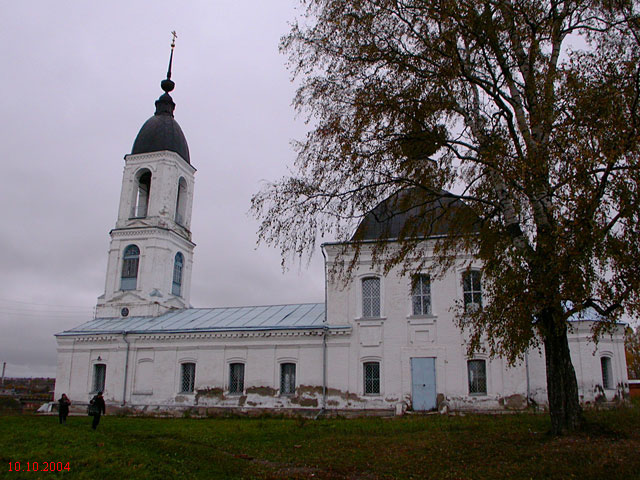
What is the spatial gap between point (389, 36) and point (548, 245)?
201 inches

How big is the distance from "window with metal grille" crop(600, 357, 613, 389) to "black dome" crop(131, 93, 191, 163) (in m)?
23.3

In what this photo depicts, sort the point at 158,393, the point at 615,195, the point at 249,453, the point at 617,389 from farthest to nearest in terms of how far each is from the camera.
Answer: the point at 158,393 < the point at 617,389 < the point at 249,453 < the point at 615,195

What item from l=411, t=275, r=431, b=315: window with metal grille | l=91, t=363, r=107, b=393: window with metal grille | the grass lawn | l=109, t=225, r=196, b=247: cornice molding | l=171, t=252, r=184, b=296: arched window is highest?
l=109, t=225, r=196, b=247: cornice molding

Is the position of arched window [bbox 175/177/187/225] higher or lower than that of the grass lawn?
higher

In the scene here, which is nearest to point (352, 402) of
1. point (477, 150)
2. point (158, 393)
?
point (158, 393)

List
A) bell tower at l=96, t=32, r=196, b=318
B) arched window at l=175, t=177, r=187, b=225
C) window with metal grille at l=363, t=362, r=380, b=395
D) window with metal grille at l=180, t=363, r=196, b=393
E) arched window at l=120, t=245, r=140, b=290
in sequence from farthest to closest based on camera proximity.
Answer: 1. arched window at l=175, t=177, r=187, b=225
2. arched window at l=120, t=245, r=140, b=290
3. bell tower at l=96, t=32, r=196, b=318
4. window with metal grille at l=180, t=363, r=196, b=393
5. window with metal grille at l=363, t=362, r=380, b=395

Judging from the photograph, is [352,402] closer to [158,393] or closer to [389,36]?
[158,393]

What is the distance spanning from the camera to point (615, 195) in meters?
8.41

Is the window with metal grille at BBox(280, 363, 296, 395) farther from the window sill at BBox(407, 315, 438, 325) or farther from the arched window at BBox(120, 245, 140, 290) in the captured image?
the arched window at BBox(120, 245, 140, 290)

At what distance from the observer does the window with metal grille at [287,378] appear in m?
22.4

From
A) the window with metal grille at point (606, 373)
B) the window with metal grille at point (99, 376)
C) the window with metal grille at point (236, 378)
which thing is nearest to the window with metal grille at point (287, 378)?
the window with metal grille at point (236, 378)

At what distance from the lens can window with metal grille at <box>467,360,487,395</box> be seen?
20.2 meters

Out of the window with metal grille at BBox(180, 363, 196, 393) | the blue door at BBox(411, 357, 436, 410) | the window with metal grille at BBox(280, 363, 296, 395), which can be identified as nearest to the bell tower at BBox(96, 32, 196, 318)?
the window with metal grille at BBox(180, 363, 196, 393)

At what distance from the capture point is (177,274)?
30516mm
